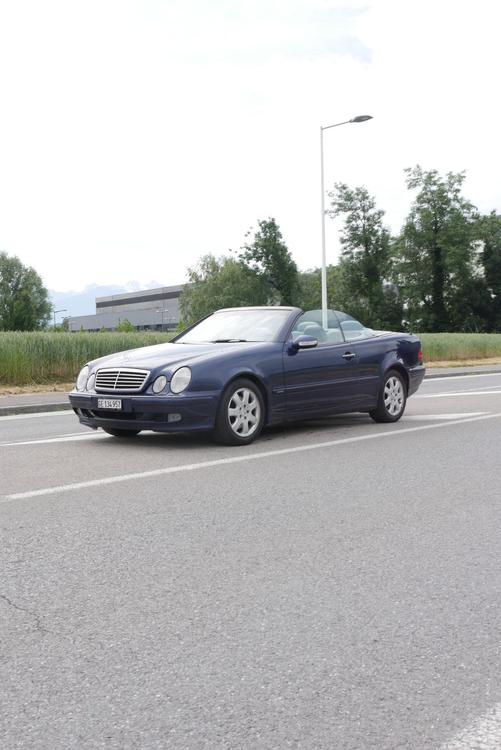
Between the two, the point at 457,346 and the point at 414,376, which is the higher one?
the point at 414,376

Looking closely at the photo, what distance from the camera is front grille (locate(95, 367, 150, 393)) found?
8.92m

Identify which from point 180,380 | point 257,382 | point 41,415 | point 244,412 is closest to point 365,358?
point 257,382

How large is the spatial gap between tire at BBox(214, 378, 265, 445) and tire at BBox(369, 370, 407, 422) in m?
2.36

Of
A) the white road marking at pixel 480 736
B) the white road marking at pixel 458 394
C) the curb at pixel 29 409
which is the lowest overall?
the white road marking at pixel 458 394

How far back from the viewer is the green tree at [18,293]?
328ft

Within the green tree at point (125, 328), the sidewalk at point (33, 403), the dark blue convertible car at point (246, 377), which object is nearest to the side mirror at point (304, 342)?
the dark blue convertible car at point (246, 377)

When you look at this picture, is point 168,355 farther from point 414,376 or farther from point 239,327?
point 414,376

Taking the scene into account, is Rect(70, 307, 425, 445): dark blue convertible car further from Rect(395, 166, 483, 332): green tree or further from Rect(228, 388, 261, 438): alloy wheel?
Rect(395, 166, 483, 332): green tree

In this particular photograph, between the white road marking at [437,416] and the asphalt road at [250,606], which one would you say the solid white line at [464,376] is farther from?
the asphalt road at [250,606]

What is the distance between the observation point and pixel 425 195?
79000 millimetres

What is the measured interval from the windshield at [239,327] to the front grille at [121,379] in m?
1.35

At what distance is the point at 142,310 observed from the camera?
14812cm

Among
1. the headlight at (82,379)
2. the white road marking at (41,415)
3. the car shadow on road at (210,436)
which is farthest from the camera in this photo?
the white road marking at (41,415)

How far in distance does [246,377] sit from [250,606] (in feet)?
17.7
